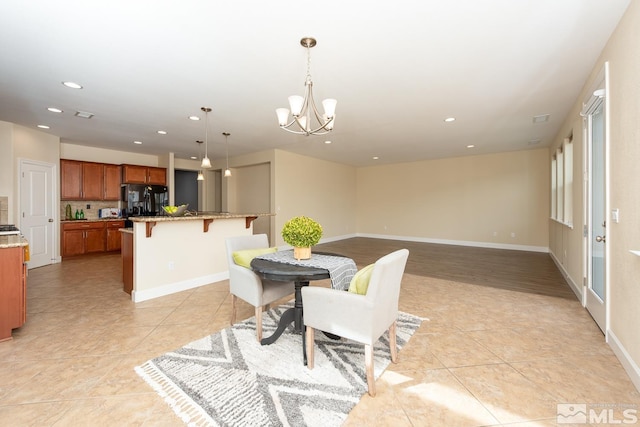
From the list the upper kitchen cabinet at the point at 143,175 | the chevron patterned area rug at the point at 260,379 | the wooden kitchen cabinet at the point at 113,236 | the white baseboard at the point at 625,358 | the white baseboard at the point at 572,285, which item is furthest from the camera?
the upper kitchen cabinet at the point at 143,175

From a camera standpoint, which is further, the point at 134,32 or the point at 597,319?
the point at 597,319

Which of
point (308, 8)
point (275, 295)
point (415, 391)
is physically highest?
point (308, 8)

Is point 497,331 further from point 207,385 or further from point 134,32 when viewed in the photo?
point 134,32

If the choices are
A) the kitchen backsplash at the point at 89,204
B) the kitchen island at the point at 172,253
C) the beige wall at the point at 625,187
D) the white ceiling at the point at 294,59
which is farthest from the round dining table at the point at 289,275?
the kitchen backsplash at the point at 89,204

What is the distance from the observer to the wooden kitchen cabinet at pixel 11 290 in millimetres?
2447

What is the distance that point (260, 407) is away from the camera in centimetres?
165

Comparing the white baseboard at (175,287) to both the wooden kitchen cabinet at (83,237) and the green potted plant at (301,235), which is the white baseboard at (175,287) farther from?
the wooden kitchen cabinet at (83,237)

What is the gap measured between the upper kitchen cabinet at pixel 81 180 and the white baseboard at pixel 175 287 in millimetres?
4436

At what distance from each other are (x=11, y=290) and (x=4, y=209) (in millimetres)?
3399

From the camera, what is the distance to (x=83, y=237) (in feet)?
20.6

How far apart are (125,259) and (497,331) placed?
14.9 ft

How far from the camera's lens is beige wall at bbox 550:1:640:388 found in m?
1.90

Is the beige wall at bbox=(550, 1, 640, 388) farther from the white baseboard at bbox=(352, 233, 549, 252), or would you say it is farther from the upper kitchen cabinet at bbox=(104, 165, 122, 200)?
the upper kitchen cabinet at bbox=(104, 165, 122, 200)

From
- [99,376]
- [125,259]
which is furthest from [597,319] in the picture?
[125,259]
